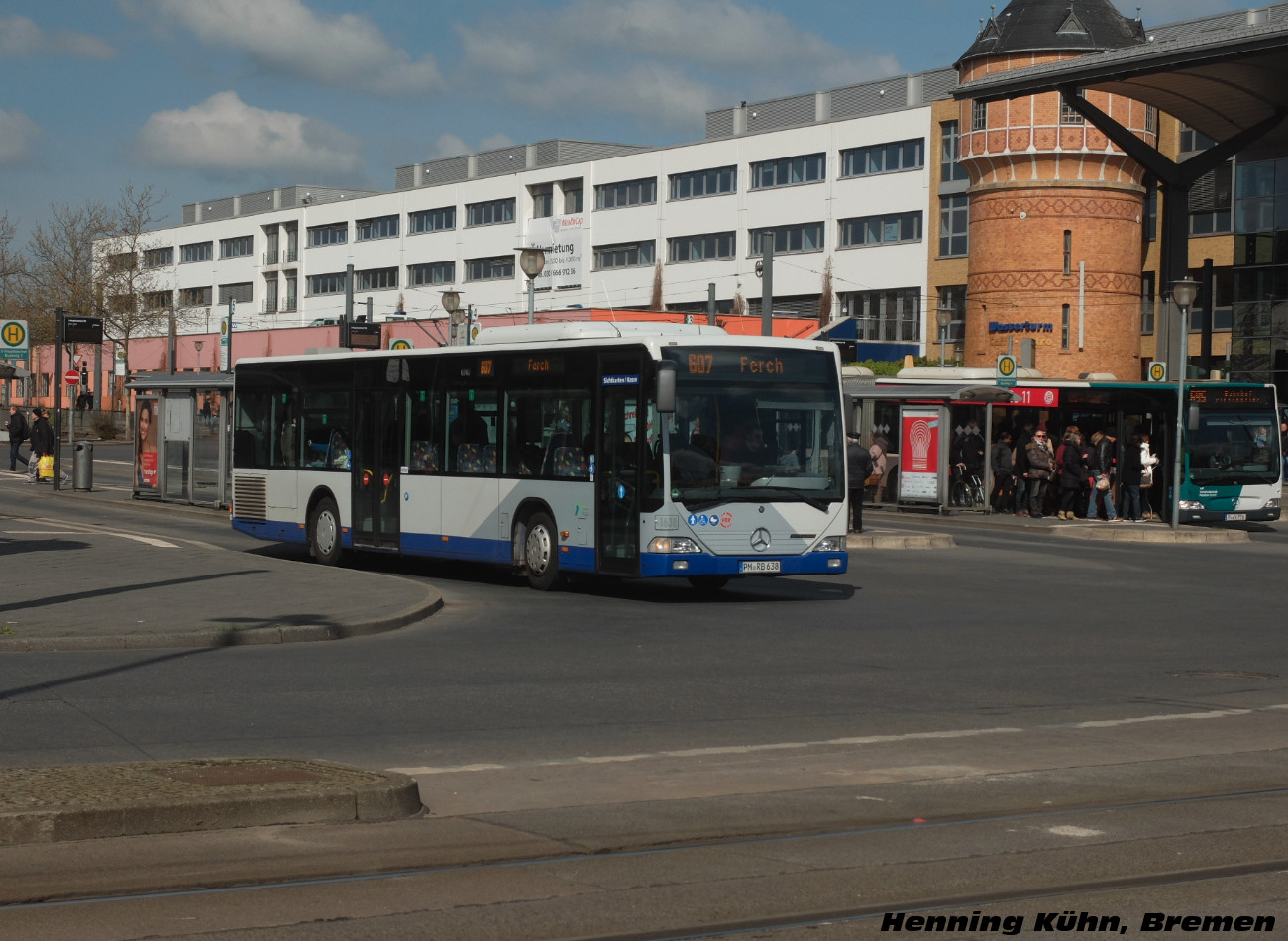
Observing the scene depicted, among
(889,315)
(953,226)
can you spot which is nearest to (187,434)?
(953,226)

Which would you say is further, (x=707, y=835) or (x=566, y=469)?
(x=566, y=469)

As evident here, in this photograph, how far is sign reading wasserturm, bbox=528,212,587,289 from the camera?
94.5 metres

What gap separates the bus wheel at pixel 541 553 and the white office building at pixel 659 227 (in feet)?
176

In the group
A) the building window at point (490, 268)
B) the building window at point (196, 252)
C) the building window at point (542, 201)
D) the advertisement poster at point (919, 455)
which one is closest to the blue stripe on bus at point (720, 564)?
the advertisement poster at point (919, 455)

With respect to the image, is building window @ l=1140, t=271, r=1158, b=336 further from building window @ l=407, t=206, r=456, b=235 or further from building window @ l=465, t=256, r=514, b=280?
building window @ l=407, t=206, r=456, b=235

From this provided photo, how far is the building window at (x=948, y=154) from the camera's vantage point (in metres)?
76.6

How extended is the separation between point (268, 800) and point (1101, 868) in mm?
3357

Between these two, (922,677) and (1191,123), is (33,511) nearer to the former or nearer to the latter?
(922,677)

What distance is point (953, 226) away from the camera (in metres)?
77.2

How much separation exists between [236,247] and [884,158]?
57.9 m

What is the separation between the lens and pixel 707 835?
735 cm

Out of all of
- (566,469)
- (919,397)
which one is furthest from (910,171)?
(566,469)

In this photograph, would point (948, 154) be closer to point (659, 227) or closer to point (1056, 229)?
point (1056, 229)

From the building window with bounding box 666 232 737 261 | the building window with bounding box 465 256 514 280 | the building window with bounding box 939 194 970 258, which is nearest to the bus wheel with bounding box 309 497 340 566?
the building window with bounding box 939 194 970 258
